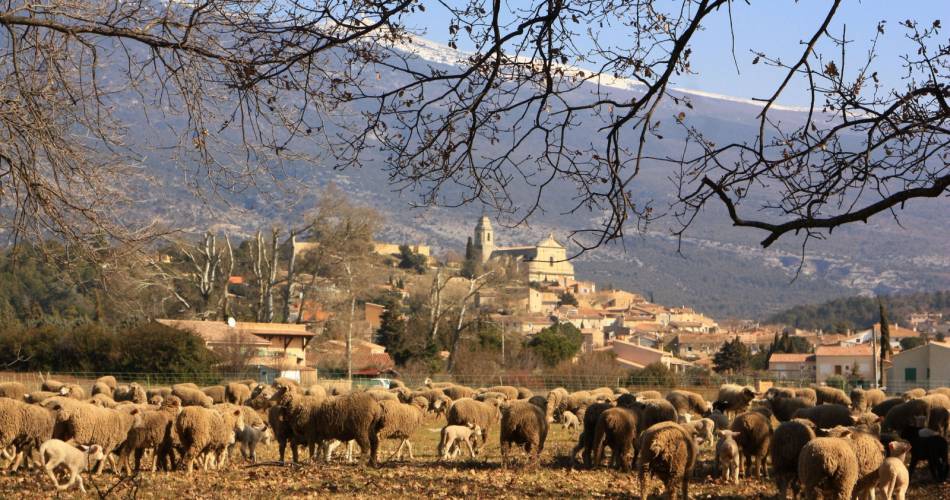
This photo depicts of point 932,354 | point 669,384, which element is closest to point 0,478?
point 669,384

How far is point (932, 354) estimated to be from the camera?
199ft

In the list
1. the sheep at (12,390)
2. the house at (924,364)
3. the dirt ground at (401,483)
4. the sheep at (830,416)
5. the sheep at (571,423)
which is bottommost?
the dirt ground at (401,483)

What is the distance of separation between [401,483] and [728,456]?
4497mm

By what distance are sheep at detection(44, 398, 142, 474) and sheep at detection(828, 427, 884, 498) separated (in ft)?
30.7

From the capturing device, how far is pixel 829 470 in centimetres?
1182

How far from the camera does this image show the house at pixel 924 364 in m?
59.8

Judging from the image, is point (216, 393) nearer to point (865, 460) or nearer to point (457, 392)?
point (457, 392)

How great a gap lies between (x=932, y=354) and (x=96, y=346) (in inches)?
1661

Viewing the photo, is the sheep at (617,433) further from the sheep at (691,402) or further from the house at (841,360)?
the house at (841,360)

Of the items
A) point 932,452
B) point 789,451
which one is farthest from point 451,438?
point 932,452

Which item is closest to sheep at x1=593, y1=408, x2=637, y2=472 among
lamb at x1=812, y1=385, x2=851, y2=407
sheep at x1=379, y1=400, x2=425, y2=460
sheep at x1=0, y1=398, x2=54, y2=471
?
sheep at x1=379, y1=400, x2=425, y2=460

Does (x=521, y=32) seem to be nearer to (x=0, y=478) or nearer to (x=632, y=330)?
(x=0, y=478)

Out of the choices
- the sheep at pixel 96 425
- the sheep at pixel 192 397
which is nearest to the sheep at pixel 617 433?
the sheep at pixel 96 425

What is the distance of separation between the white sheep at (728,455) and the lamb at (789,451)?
1.28m
